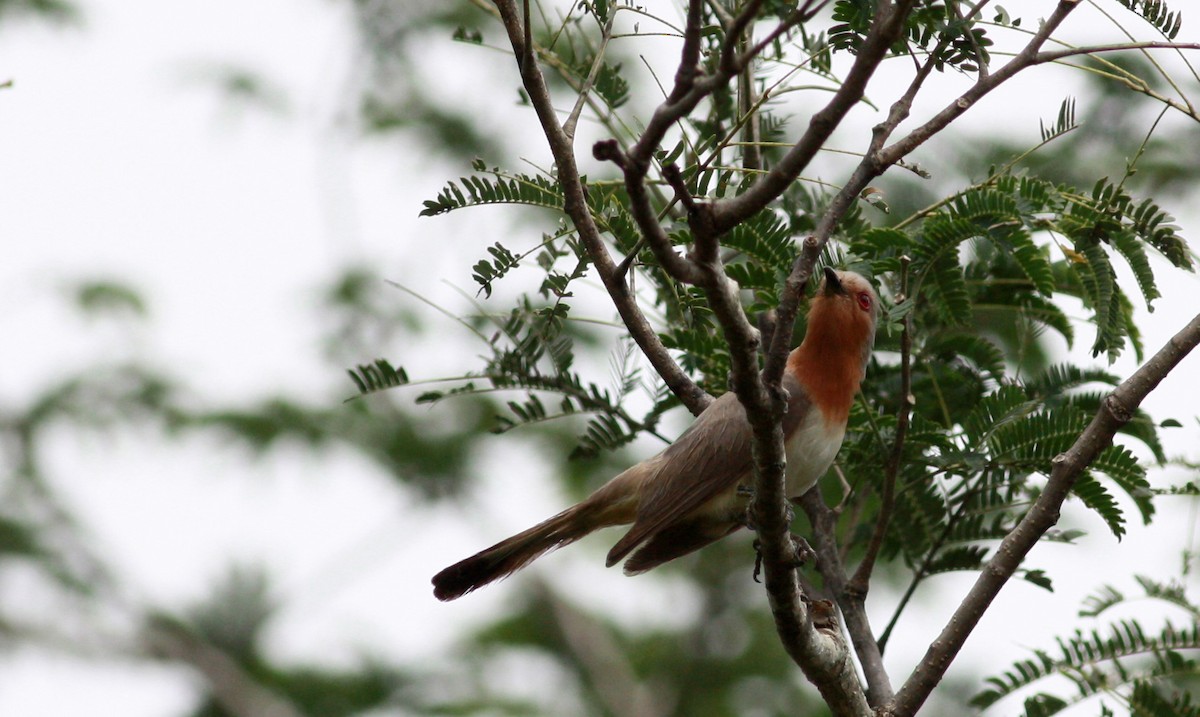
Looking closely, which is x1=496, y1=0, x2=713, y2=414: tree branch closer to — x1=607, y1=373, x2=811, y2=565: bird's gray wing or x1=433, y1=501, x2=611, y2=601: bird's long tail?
x1=607, y1=373, x2=811, y2=565: bird's gray wing

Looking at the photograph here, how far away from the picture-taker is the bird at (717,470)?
469cm

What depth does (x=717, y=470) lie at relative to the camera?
16.0ft

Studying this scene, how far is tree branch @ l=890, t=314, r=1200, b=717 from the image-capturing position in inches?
135

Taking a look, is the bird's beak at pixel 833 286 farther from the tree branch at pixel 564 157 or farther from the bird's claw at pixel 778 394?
the bird's claw at pixel 778 394

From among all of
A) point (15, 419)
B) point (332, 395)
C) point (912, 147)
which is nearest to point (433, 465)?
point (332, 395)

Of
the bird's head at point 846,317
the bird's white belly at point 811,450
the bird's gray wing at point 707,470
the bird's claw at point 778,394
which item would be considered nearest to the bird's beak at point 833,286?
the bird's head at point 846,317

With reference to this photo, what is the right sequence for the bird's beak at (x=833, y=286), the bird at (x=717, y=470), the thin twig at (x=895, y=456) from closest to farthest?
the thin twig at (x=895, y=456), the bird at (x=717, y=470), the bird's beak at (x=833, y=286)

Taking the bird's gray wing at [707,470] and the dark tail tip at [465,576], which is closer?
the bird's gray wing at [707,470]

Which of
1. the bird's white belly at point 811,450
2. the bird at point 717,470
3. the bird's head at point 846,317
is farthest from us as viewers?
the bird's head at point 846,317

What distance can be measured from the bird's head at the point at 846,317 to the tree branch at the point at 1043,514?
133cm

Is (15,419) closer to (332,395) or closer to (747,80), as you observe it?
(332,395)

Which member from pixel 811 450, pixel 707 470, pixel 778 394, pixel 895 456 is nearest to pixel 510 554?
pixel 707 470

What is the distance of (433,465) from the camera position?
11320 mm

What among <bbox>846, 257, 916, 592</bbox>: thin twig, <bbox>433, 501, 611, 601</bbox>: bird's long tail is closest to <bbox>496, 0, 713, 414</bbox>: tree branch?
<bbox>846, 257, 916, 592</bbox>: thin twig
